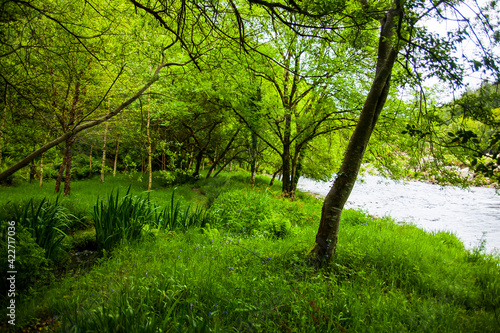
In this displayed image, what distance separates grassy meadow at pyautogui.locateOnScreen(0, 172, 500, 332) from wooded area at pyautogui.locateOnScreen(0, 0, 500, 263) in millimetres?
795

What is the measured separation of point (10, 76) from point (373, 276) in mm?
6302

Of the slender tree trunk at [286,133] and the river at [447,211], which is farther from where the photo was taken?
the slender tree trunk at [286,133]

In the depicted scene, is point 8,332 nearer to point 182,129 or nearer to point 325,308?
point 325,308

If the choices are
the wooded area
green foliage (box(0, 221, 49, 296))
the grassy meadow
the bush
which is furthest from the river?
green foliage (box(0, 221, 49, 296))

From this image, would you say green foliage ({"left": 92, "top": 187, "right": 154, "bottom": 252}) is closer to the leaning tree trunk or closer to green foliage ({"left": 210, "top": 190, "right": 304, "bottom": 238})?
green foliage ({"left": 210, "top": 190, "right": 304, "bottom": 238})

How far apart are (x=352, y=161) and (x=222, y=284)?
2235 mm

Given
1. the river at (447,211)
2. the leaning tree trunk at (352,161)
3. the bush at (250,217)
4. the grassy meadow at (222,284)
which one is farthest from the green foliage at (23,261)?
the river at (447,211)

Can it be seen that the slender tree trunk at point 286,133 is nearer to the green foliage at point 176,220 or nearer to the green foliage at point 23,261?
the green foliage at point 176,220

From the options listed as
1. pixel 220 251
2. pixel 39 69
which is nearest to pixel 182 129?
pixel 39 69

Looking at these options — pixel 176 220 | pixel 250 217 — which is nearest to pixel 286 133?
pixel 250 217

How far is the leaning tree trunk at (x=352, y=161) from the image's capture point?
10.5 ft

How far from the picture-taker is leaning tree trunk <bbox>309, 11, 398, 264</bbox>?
321 centimetres

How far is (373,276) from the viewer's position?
314 centimetres

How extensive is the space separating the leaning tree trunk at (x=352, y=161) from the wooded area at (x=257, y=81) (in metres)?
0.02
